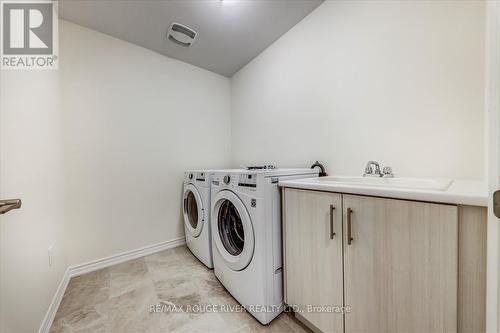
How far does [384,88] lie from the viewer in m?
1.33

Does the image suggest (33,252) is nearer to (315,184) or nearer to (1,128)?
(1,128)

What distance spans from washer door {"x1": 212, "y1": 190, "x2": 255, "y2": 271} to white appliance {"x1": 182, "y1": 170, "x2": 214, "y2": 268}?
0.24 metres

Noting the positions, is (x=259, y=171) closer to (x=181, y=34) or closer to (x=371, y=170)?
(x=371, y=170)

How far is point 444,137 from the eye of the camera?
1.11 m

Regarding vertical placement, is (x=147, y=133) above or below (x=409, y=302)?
above

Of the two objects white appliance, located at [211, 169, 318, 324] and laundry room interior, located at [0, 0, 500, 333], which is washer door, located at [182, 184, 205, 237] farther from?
white appliance, located at [211, 169, 318, 324]

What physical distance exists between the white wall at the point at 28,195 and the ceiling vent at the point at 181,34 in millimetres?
1084

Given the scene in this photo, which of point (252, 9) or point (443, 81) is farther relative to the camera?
point (252, 9)

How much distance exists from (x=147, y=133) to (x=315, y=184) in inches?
79.0

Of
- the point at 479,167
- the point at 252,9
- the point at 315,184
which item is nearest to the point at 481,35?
the point at 479,167

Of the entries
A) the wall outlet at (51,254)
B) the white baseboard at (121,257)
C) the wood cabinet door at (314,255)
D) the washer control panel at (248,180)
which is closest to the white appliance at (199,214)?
the white baseboard at (121,257)

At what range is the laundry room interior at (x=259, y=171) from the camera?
747mm

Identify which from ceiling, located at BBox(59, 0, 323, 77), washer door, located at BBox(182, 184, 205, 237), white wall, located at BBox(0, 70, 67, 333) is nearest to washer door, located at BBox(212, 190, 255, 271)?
washer door, located at BBox(182, 184, 205, 237)

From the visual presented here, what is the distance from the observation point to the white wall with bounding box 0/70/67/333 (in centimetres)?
89
